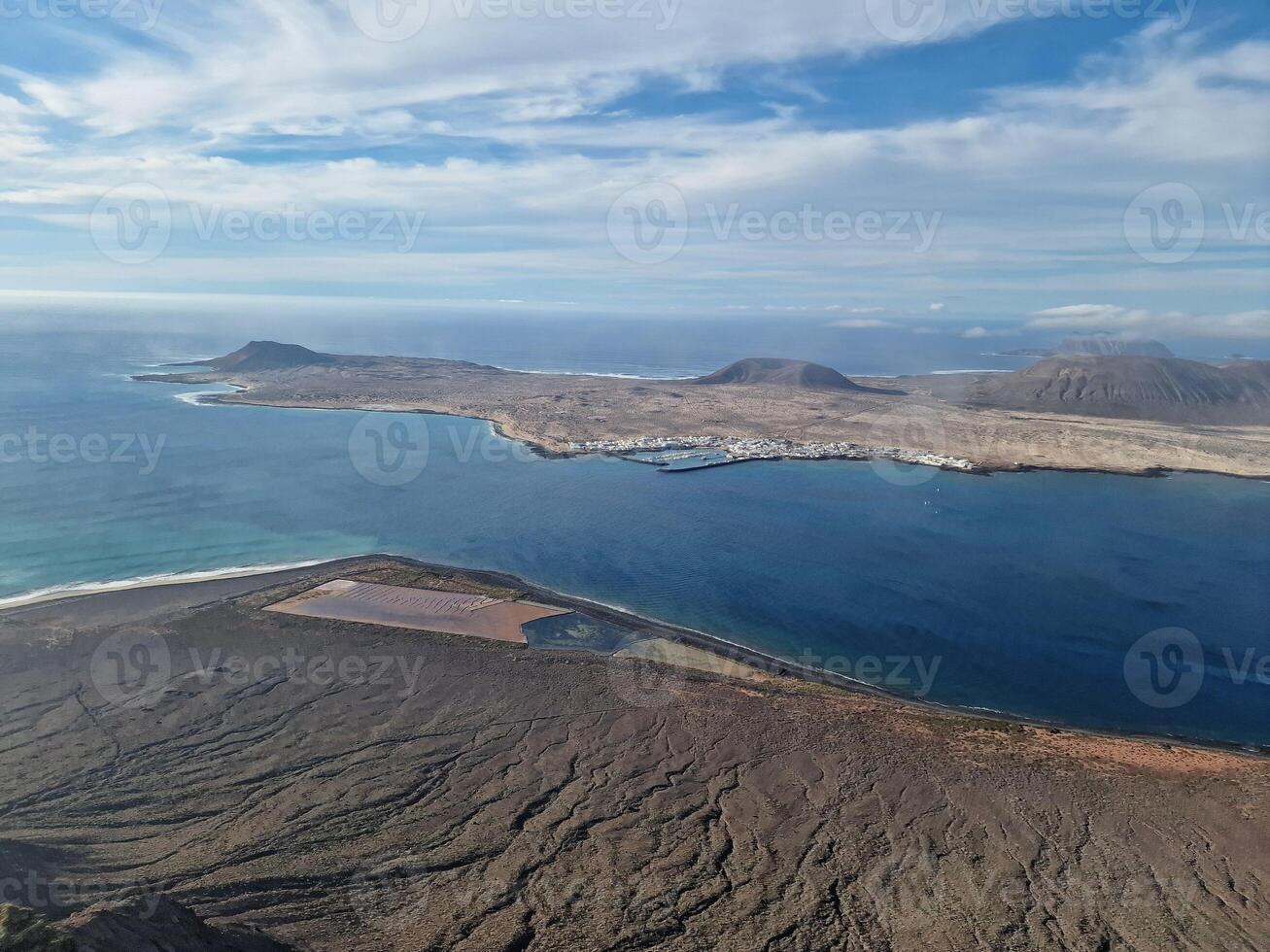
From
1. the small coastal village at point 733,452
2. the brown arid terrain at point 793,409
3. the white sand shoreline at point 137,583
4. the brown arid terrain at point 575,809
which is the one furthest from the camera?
the brown arid terrain at point 793,409

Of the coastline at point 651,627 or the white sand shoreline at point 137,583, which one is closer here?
the coastline at point 651,627

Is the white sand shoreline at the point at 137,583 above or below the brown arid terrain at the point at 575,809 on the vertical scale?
above

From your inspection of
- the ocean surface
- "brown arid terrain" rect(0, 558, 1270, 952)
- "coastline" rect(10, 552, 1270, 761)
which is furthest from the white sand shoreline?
"brown arid terrain" rect(0, 558, 1270, 952)

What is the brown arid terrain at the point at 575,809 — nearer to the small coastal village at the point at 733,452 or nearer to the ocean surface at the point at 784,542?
the ocean surface at the point at 784,542

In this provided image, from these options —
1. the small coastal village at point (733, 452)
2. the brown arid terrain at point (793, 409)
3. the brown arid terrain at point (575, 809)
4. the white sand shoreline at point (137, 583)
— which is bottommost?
the brown arid terrain at point (575, 809)

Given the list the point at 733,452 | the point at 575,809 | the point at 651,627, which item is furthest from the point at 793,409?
the point at 575,809

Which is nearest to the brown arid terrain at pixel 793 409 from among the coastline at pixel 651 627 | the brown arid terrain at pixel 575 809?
the coastline at pixel 651 627

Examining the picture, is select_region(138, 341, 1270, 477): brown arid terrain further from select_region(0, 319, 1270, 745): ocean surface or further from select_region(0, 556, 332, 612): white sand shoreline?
select_region(0, 556, 332, 612): white sand shoreline
